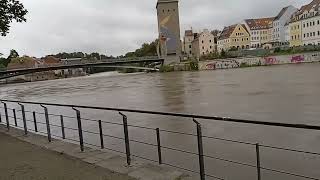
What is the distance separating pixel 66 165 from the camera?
679 cm

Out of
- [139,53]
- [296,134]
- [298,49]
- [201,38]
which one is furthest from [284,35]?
[296,134]

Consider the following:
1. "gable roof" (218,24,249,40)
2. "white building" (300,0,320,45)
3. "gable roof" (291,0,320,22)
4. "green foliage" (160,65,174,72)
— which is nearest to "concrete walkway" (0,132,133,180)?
"green foliage" (160,65,174,72)

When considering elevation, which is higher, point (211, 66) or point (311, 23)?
point (311, 23)

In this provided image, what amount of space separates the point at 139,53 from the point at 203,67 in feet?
207

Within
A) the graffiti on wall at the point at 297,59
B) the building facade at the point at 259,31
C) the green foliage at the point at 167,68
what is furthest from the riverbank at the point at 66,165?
the building facade at the point at 259,31

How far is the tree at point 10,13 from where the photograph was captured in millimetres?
13327

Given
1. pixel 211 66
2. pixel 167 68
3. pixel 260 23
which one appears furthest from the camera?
pixel 260 23

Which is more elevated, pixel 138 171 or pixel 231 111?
pixel 138 171

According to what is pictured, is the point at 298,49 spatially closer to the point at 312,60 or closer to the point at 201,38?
the point at 312,60

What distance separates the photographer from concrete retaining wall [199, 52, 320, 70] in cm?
8131

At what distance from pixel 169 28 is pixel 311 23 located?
129 feet

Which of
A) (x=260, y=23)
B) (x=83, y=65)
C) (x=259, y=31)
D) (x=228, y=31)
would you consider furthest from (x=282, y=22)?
(x=83, y=65)

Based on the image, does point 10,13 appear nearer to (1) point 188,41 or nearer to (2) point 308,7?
(2) point 308,7

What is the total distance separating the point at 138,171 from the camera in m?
6.24
